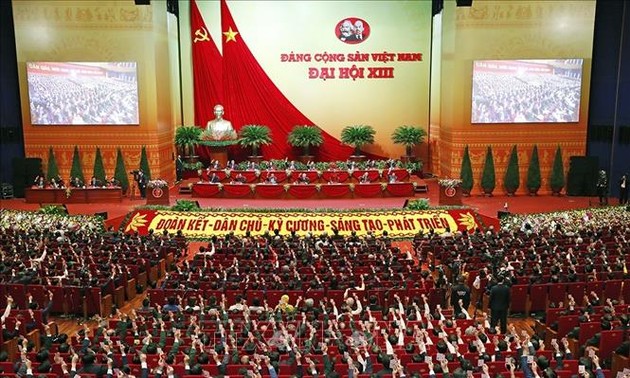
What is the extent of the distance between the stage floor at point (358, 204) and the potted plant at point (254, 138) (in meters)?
5.52

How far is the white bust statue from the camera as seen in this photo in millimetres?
34594

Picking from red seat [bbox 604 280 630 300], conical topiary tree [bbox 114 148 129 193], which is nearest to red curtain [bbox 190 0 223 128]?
conical topiary tree [bbox 114 148 129 193]

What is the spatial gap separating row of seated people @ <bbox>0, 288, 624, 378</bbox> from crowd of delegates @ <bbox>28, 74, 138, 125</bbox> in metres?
19.6

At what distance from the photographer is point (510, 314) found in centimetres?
1662

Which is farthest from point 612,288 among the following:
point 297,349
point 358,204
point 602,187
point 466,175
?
point 466,175

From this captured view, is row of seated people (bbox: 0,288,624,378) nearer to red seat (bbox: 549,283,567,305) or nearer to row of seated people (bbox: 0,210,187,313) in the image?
red seat (bbox: 549,283,567,305)

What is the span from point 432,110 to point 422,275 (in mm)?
21215

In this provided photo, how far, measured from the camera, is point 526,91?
102ft

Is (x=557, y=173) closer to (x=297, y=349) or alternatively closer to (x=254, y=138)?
(x=254, y=138)

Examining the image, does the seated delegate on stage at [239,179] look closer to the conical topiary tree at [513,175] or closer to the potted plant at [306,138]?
the potted plant at [306,138]

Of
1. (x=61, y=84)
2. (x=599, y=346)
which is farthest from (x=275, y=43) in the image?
(x=599, y=346)

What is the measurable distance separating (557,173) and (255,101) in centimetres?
1720

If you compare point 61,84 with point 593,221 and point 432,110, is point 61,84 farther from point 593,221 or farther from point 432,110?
point 593,221

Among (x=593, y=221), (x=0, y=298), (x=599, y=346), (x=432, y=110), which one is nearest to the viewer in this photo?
(x=599, y=346)
